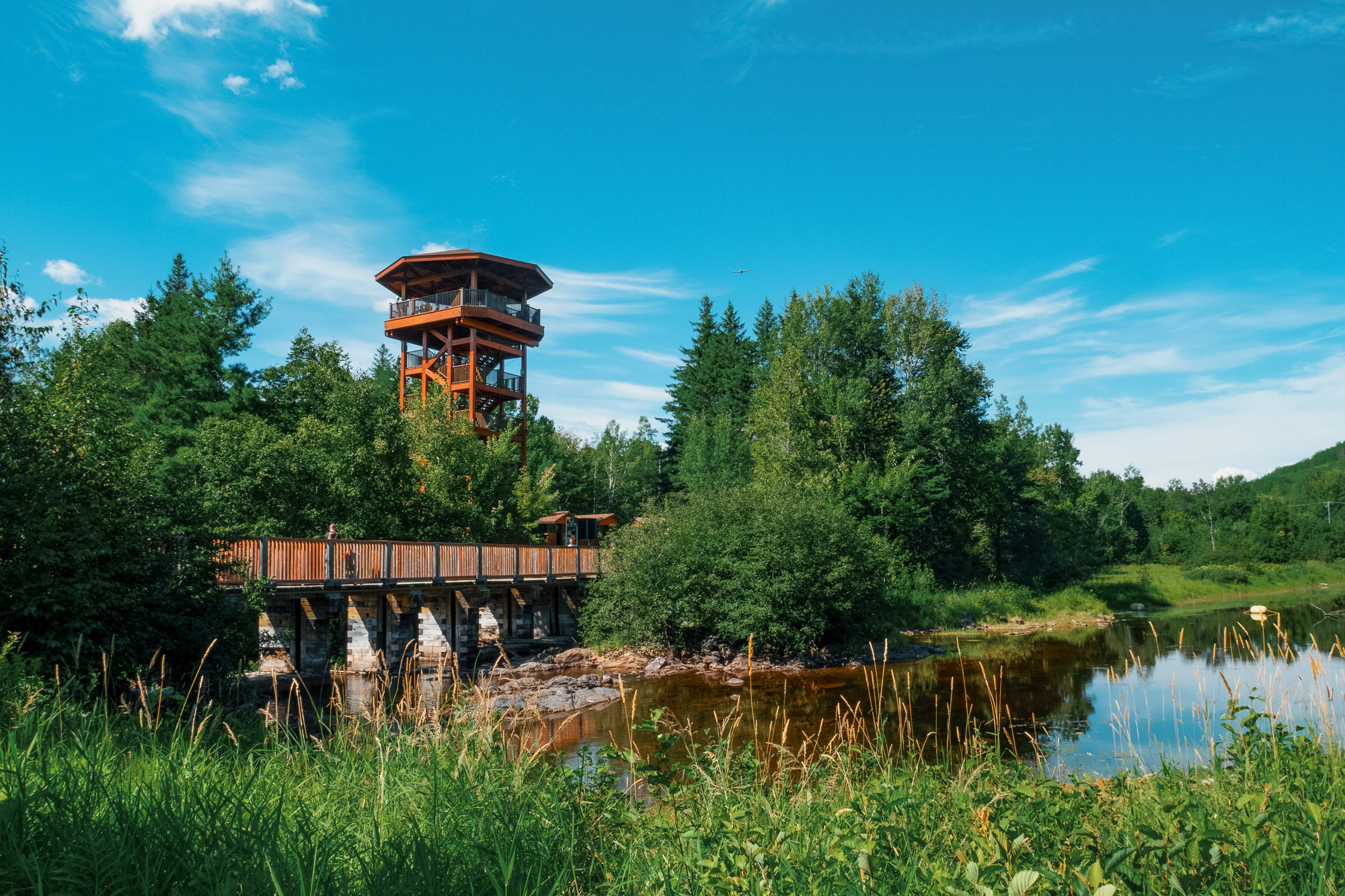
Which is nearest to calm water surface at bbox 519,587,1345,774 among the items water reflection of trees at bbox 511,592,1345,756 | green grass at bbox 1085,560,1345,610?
Answer: water reflection of trees at bbox 511,592,1345,756

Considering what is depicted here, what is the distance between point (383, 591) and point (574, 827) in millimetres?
17888

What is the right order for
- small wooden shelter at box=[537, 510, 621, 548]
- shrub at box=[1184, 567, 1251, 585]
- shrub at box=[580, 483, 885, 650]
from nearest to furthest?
shrub at box=[580, 483, 885, 650] → small wooden shelter at box=[537, 510, 621, 548] → shrub at box=[1184, 567, 1251, 585]

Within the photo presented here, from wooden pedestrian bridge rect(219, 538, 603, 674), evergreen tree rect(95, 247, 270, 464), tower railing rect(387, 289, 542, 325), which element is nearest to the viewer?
wooden pedestrian bridge rect(219, 538, 603, 674)

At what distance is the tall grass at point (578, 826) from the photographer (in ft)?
8.91

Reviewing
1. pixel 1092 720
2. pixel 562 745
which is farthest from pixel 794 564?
pixel 562 745

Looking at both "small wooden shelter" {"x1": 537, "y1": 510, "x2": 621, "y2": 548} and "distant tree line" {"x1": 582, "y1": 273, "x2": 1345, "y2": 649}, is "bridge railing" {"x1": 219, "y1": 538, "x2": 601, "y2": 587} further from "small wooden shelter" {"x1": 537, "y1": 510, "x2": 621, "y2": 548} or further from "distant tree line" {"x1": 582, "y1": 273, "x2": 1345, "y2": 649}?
"small wooden shelter" {"x1": 537, "y1": 510, "x2": 621, "y2": 548}

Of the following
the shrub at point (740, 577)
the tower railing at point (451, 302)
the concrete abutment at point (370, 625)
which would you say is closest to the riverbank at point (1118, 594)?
the shrub at point (740, 577)

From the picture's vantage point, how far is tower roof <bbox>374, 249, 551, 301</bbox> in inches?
1364

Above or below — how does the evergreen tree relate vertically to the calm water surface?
above

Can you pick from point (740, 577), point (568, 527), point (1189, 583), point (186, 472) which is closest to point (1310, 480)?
point (1189, 583)

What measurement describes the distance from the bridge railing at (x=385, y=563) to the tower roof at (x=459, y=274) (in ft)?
48.8

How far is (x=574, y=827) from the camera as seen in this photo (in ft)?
12.9

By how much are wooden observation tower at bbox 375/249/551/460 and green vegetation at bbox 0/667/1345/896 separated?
95.7ft

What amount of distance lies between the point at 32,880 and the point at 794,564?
72.4 ft
